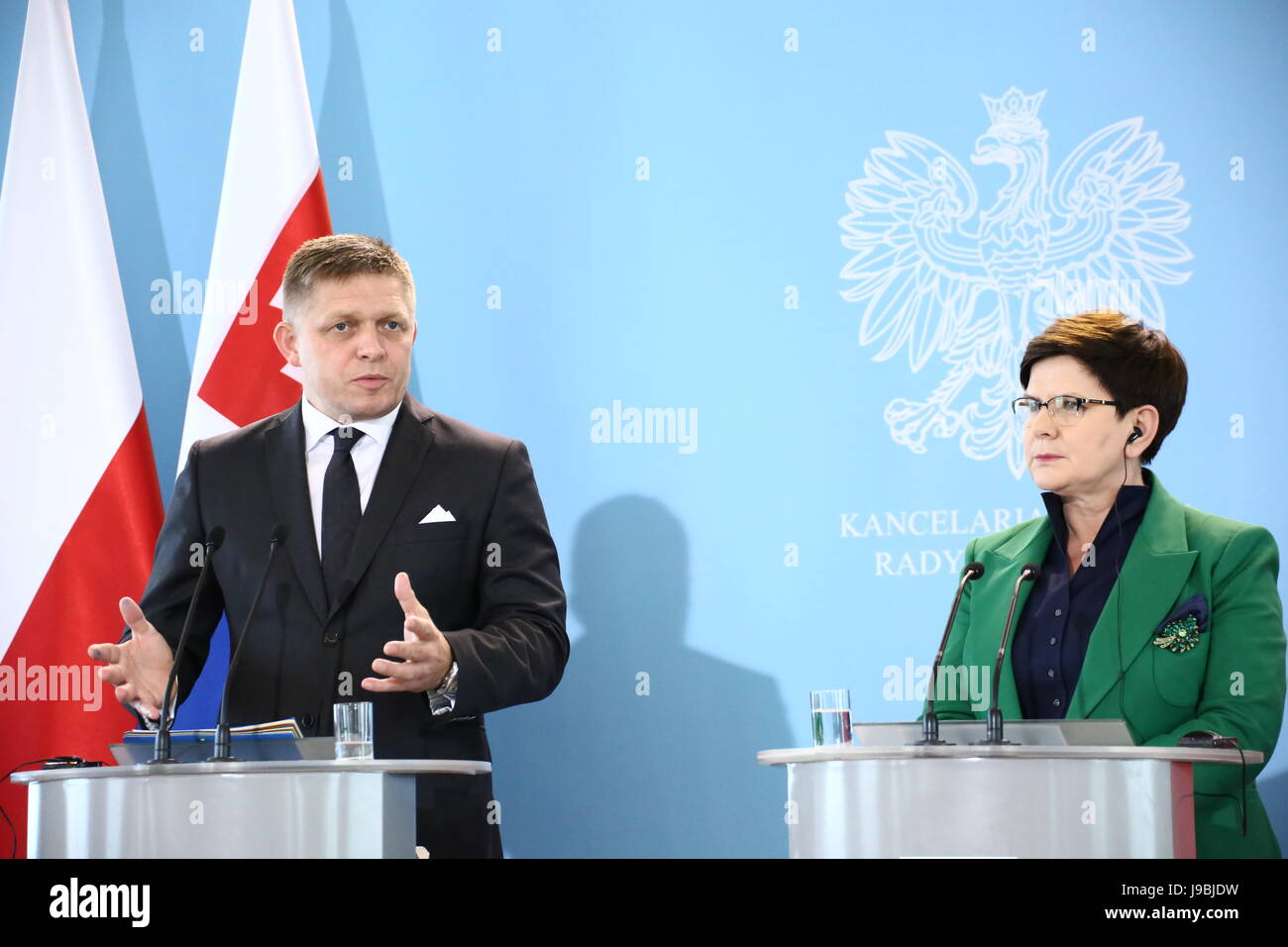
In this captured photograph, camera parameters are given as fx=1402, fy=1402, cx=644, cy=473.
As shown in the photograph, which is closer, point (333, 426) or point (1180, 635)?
point (1180, 635)

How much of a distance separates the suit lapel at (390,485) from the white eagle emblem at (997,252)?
1528 millimetres

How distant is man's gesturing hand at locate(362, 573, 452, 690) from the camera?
2516mm

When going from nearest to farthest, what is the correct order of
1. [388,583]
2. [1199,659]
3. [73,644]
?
[1199,659]
[388,583]
[73,644]

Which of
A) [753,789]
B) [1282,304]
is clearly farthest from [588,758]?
[1282,304]

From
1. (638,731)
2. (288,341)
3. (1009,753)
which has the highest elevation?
(288,341)

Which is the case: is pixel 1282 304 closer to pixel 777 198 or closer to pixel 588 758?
pixel 777 198

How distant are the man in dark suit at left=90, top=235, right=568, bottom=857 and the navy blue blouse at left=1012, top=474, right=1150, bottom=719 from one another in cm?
103

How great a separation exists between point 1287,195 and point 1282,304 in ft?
1.07

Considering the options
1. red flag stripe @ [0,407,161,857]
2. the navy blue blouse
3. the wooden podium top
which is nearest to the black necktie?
red flag stripe @ [0,407,161,857]

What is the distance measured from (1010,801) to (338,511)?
1.58 m

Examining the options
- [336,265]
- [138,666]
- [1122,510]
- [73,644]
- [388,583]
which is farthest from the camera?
[73,644]

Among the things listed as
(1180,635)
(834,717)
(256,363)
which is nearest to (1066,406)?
(1180,635)

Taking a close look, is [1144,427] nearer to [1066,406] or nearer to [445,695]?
[1066,406]

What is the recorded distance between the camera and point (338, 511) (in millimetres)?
3078
